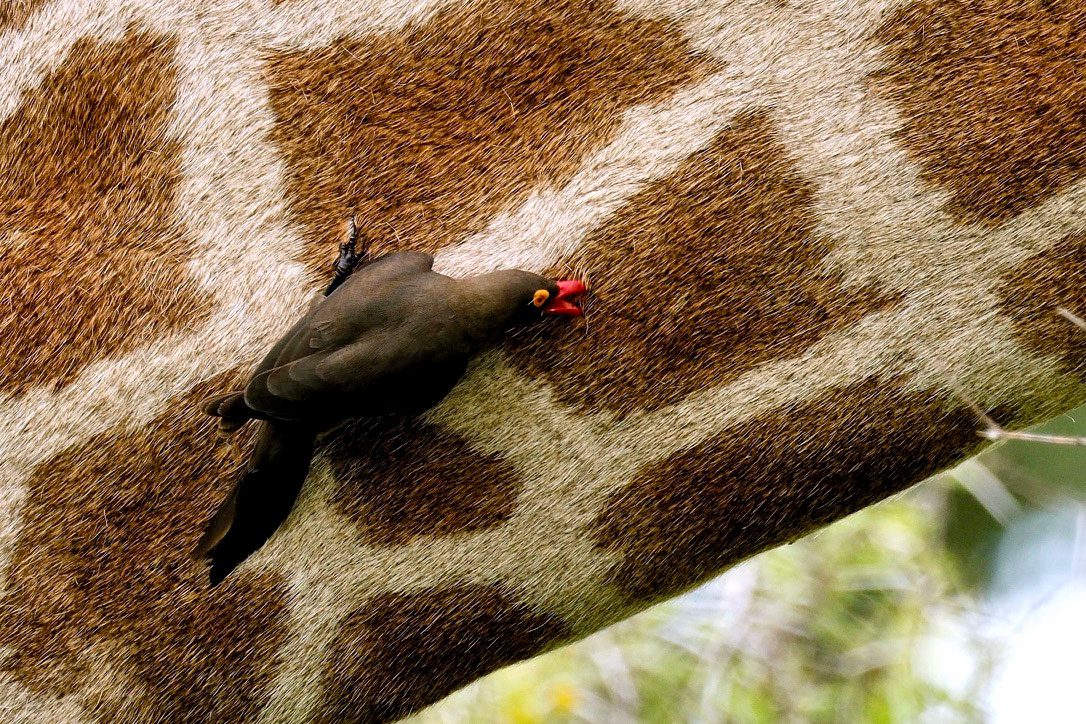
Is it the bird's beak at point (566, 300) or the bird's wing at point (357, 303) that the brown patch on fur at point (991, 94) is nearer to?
the bird's beak at point (566, 300)

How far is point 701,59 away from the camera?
177 centimetres

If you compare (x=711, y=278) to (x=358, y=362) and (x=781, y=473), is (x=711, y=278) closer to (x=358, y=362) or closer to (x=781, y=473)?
(x=781, y=473)

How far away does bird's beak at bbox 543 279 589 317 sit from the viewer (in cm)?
169

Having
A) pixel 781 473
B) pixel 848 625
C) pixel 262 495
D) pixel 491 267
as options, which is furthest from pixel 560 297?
pixel 848 625

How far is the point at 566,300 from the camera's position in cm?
172

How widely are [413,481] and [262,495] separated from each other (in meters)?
0.27

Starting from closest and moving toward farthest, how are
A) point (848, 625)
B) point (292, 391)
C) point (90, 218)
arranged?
1. point (292, 391)
2. point (90, 218)
3. point (848, 625)

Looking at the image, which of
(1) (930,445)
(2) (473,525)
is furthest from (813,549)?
(2) (473,525)

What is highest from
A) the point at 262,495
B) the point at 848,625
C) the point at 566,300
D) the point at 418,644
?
the point at 566,300

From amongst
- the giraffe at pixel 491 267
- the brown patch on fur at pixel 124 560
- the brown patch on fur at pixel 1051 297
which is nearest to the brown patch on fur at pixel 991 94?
the giraffe at pixel 491 267

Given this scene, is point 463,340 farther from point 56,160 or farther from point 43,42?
point 43,42

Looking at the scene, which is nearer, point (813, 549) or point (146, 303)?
point (146, 303)

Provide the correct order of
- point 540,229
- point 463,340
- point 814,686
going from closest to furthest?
point 463,340
point 540,229
point 814,686

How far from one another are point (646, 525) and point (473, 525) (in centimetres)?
33
